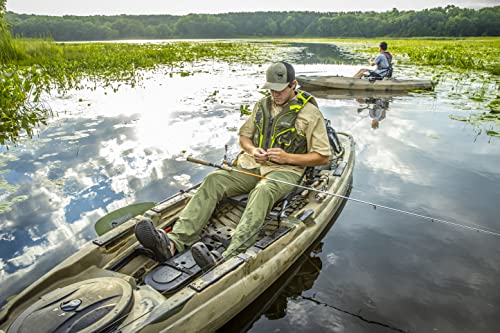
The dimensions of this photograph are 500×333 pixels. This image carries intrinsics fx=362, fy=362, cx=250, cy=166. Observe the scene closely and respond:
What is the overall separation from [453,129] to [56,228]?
33.1 ft

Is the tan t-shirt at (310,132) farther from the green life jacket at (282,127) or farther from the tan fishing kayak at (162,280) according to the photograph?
the tan fishing kayak at (162,280)

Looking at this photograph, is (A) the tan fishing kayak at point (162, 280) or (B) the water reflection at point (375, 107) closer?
(A) the tan fishing kayak at point (162, 280)

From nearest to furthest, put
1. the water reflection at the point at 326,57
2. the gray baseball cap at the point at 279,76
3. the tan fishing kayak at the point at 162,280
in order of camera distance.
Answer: the tan fishing kayak at the point at 162,280 → the gray baseball cap at the point at 279,76 → the water reflection at the point at 326,57

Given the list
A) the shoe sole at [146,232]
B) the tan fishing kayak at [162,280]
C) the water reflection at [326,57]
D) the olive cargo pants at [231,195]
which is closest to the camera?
the tan fishing kayak at [162,280]

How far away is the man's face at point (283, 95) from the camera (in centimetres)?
461

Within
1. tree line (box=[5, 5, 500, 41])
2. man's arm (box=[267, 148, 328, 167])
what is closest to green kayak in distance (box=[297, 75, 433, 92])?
man's arm (box=[267, 148, 328, 167])

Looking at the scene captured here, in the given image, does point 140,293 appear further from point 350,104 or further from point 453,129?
point 350,104

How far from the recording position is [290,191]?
4641mm

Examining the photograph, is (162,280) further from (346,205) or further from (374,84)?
(374,84)

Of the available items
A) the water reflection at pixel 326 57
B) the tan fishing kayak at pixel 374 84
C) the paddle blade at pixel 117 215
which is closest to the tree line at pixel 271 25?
the water reflection at pixel 326 57

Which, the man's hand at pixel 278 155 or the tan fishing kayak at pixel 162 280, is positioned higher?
the man's hand at pixel 278 155

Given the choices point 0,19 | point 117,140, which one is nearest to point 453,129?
point 117,140

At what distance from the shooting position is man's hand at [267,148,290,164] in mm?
4613

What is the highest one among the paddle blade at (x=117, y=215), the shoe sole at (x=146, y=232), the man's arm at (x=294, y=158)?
the man's arm at (x=294, y=158)
